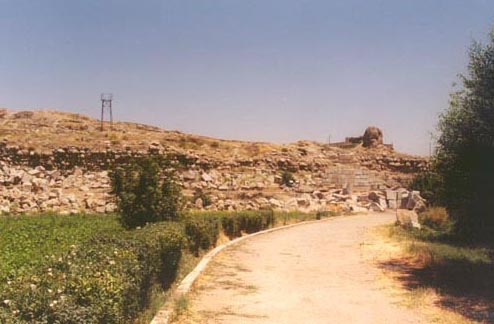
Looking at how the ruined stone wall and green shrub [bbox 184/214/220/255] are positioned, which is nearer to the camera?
green shrub [bbox 184/214/220/255]

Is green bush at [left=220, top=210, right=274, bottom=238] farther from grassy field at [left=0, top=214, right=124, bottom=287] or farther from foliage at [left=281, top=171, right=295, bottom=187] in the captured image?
foliage at [left=281, top=171, right=295, bottom=187]

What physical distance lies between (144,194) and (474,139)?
29.5 feet

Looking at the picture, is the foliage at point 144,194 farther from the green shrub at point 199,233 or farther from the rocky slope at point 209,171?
the rocky slope at point 209,171

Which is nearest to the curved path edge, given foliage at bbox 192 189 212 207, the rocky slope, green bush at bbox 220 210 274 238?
green bush at bbox 220 210 274 238

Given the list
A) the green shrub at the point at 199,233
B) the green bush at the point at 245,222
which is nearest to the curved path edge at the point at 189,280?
the green shrub at the point at 199,233

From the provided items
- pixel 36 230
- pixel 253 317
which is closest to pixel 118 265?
pixel 253 317

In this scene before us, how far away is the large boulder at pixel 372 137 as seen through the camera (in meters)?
61.8

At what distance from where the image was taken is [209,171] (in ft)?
138

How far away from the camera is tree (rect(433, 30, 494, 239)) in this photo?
11.6m

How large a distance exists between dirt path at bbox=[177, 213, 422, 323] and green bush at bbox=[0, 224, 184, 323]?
1324 millimetres

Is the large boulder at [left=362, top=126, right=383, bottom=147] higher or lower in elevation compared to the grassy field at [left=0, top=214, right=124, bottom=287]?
higher

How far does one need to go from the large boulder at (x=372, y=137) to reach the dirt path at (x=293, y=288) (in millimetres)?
44137

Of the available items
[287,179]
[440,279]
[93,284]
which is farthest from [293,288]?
[287,179]

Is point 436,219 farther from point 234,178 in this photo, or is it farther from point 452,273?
point 234,178
